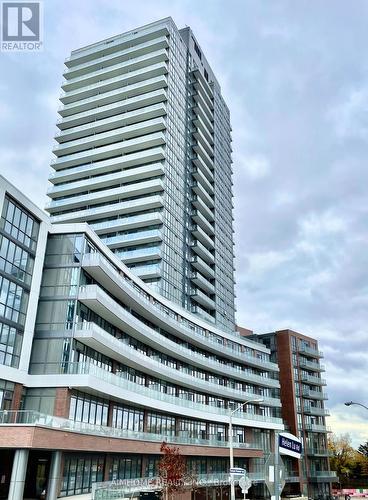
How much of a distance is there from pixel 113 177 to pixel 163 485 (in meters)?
52.9

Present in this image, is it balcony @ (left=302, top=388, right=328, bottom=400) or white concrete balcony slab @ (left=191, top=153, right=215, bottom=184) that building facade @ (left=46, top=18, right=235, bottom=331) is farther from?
balcony @ (left=302, top=388, right=328, bottom=400)

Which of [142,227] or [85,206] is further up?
[85,206]

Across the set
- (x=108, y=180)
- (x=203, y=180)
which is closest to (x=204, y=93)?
(x=203, y=180)

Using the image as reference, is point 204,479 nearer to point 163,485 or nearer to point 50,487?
point 163,485

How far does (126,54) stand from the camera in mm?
88375

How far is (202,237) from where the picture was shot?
86.4 m

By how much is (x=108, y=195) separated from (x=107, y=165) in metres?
6.11

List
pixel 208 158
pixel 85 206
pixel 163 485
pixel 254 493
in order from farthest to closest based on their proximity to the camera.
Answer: pixel 208 158
pixel 85 206
pixel 254 493
pixel 163 485

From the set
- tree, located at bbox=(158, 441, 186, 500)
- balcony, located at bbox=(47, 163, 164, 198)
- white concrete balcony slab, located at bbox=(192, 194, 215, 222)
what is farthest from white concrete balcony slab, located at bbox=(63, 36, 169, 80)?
tree, located at bbox=(158, 441, 186, 500)

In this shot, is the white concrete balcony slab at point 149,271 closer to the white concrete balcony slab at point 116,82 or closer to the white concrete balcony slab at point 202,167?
the white concrete balcony slab at point 202,167

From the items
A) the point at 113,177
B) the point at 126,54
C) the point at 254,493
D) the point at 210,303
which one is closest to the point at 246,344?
the point at 210,303

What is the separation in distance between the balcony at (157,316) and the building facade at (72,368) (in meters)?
0.18

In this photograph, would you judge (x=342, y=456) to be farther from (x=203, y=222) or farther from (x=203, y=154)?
(x=203, y=154)

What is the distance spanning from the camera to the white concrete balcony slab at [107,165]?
257 feet
